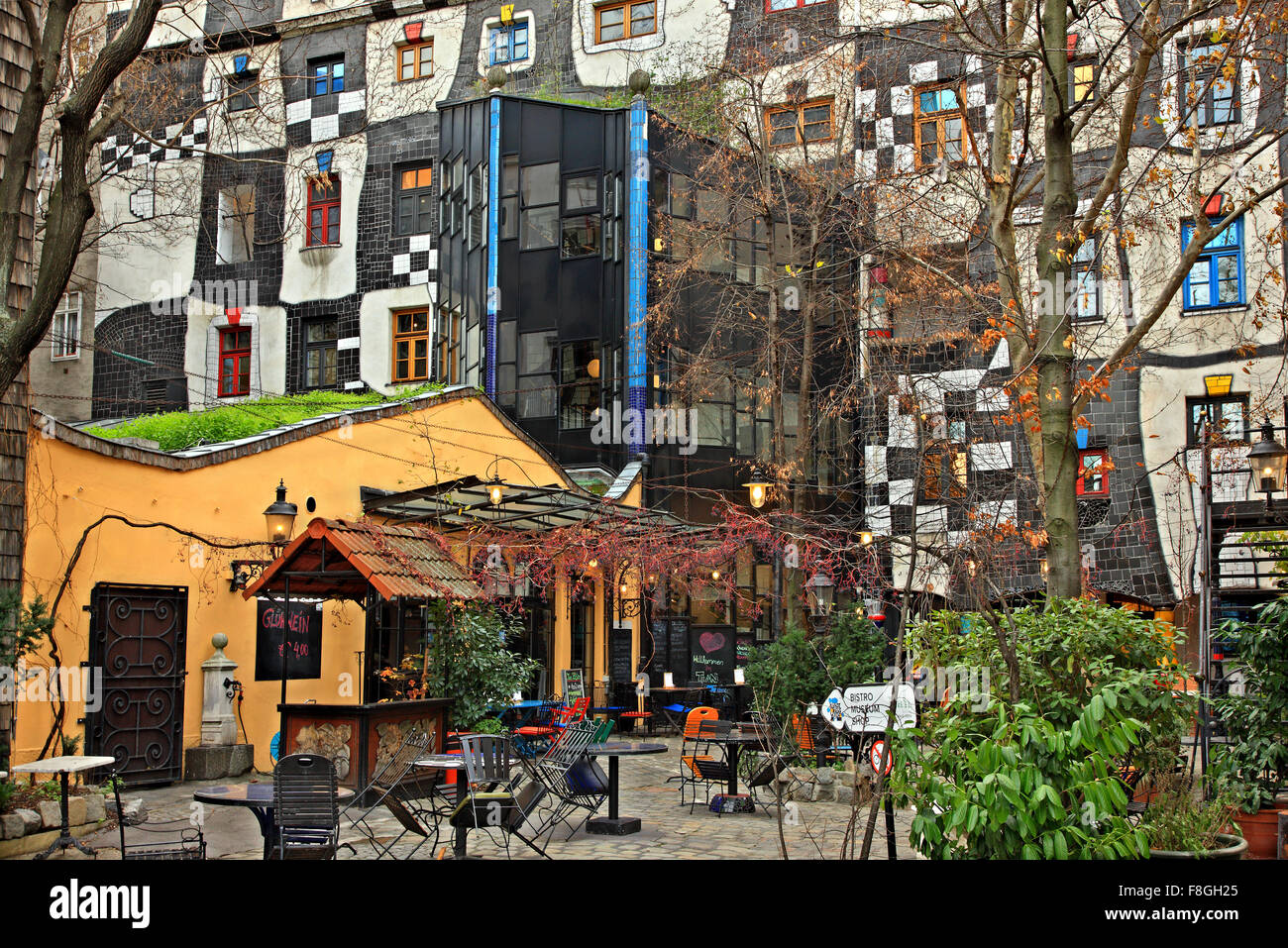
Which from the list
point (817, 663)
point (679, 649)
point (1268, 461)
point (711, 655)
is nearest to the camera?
point (1268, 461)

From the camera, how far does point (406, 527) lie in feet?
44.7

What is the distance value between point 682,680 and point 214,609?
10.8 meters

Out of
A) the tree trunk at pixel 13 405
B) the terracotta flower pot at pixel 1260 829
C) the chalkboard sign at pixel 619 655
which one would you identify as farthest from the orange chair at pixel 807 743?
the chalkboard sign at pixel 619 655

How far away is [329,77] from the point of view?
26.6 m

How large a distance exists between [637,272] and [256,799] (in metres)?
16.3

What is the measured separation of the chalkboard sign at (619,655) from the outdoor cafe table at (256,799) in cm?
1298

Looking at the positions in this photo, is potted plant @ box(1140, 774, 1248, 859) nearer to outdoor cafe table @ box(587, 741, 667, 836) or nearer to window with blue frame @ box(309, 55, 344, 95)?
outdoor cafe table @ box(587, 741, 667, 836)

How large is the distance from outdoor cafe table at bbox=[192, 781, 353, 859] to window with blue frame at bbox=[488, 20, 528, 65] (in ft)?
71.7

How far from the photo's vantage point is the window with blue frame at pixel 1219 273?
19609mm

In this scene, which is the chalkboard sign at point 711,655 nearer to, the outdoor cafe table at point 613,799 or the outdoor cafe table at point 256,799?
the outdoor cafe table at point 613,799

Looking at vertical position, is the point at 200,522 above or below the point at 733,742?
above

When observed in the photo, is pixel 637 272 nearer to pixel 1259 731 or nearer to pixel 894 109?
pixel 894 109

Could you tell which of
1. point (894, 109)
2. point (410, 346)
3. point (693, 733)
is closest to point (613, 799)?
point (693, 733)
